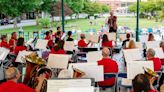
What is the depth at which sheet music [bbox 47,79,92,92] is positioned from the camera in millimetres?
4868

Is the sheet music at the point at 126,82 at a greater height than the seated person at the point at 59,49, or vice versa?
the seated person at the point at 59,49

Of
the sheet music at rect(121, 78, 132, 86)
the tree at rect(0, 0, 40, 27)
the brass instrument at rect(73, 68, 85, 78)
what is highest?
the tree at rect(0, 0, 40, 27)

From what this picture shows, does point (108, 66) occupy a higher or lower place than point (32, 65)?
lower

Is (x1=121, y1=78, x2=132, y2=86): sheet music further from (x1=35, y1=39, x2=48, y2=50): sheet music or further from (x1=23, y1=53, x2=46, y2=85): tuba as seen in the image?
(x1=35, y1=39, x2=48, y2=50): sheet music

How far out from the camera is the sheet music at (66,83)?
192 inches

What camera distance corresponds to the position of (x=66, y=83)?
4.90m

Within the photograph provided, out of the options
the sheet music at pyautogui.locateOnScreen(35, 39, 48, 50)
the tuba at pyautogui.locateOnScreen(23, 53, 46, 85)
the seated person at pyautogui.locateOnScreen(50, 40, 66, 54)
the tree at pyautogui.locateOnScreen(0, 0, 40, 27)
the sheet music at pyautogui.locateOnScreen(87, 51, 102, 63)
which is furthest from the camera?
the tree at pyautogui.locateOnScreen(0, 0, 40, 27)

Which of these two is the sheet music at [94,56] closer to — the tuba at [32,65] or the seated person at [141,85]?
the tuba at [32,65]

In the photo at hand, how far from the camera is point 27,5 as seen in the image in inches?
934

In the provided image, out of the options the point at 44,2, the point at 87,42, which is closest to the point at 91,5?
the point at 44,2

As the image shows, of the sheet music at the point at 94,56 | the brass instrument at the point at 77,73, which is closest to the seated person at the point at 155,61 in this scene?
the sheet music at the point at 94,56

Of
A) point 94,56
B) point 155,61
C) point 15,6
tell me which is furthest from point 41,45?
point 15,6

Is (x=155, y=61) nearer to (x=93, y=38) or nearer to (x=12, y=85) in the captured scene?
(x=12, y=85)

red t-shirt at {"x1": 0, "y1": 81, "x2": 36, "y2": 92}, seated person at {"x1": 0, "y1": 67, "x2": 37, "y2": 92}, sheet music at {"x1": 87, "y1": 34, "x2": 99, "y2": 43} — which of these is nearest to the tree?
sheet music at {"x1": 87, "y1": 34, "x2": 99, "y2": 43}
